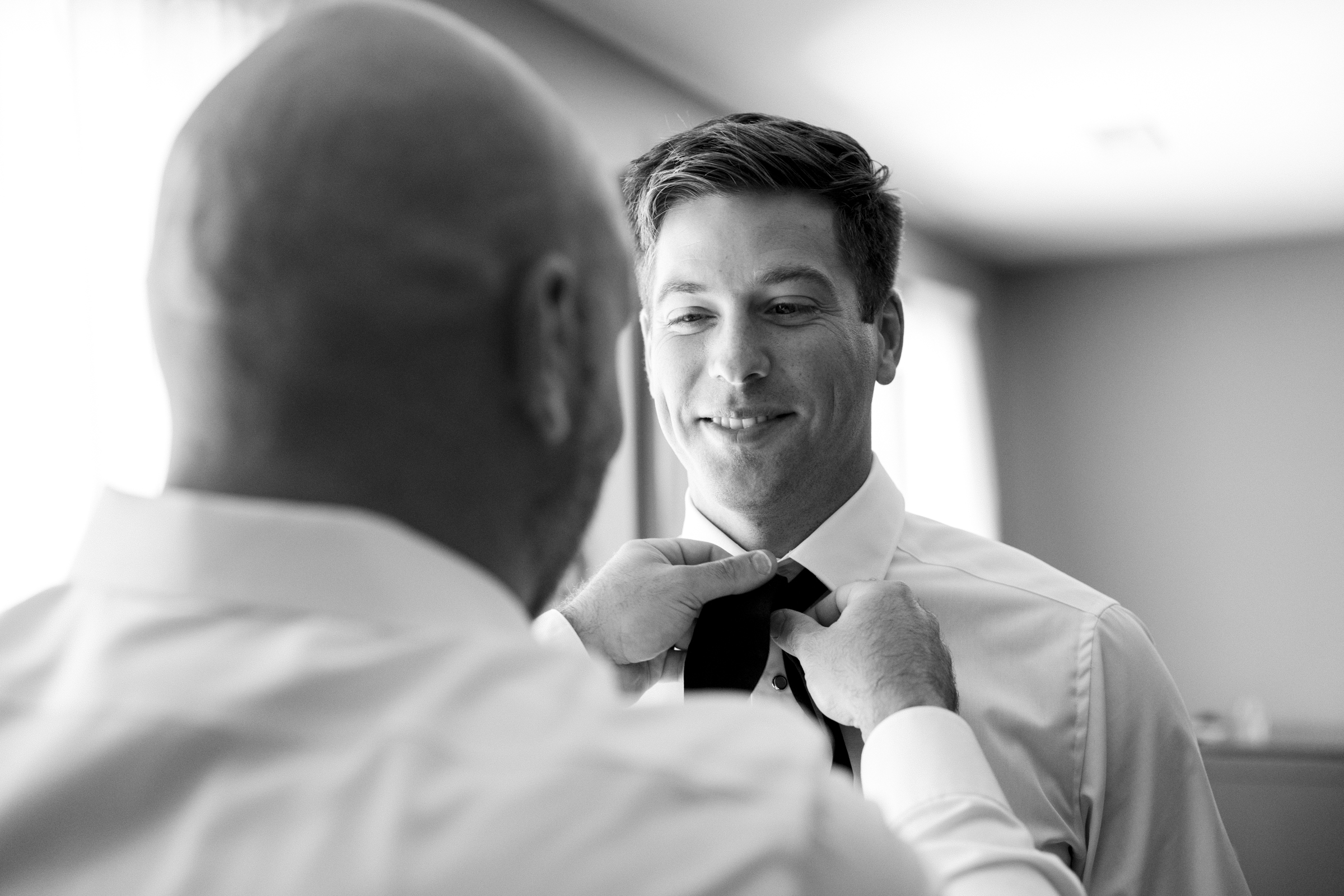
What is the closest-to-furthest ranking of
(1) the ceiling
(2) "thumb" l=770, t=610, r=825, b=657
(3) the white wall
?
(2) "thumb" l=770, t=610, r=825, b=657 < (1) the ceiling < (3) the white wall

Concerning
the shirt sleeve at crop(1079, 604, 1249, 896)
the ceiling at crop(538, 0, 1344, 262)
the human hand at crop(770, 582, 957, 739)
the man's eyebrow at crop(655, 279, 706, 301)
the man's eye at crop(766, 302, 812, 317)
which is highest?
the ceiling at crop(538, 0, 1344, 262)

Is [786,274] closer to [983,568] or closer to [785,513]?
[785,513]

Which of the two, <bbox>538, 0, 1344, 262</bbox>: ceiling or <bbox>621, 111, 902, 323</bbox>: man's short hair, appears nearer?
<bbox>621, 111, 902, 323</bbox>: man's short hair

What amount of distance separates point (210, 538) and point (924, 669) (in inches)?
24.6

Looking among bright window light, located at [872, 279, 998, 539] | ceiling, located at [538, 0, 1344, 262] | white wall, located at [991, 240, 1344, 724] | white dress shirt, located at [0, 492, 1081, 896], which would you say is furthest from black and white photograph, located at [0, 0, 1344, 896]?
white wall, located at [991, 240, 1344, 724]

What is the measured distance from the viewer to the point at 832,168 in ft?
4.75

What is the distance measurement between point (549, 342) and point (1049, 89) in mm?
4270

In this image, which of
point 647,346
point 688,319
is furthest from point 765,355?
point 647,346

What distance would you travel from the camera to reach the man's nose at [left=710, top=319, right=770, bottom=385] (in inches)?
54.9

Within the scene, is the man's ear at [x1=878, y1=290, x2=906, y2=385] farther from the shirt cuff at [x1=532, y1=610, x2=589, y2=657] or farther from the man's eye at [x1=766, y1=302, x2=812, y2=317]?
the shirt cuff at [x1=532, y1=610, x2=589, y2=657]

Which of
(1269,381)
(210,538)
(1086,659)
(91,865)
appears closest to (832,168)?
(1086,659)

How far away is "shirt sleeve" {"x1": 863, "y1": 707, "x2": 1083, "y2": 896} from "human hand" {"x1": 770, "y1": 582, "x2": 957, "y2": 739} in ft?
0.19

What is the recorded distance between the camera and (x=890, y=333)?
1579 millimetres

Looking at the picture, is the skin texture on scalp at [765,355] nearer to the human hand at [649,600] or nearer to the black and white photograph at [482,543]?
the black and white photograph at [482,543]
